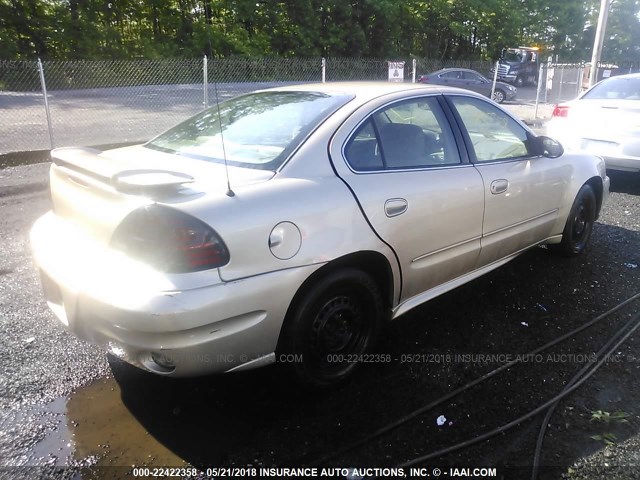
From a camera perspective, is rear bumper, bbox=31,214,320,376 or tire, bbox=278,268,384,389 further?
tire, bbox=278,268,384,389

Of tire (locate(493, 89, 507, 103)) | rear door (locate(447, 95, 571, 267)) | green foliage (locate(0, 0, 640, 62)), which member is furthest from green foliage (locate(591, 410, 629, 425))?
tire (locate(493, 89, 507, 103))

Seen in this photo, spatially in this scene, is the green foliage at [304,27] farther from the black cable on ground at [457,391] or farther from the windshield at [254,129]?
the black cable on ground at [457,391]

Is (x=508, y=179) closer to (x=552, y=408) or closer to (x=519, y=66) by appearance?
(x=552, y=408)

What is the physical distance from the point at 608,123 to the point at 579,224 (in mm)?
2986

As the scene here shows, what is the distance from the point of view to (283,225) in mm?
2400

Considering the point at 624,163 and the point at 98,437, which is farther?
the point at 624,163

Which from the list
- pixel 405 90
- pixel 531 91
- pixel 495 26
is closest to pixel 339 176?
pixel 405 90

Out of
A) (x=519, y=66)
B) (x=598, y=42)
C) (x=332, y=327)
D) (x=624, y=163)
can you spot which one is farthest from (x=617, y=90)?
(x=519, y=66)

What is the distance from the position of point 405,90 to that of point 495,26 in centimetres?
3547

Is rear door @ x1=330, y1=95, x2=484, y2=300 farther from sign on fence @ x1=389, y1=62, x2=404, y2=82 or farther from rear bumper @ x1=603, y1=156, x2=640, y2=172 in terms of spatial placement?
sign on fence @ x1=389, y1=62, x2=404, y2=82

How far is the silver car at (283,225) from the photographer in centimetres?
224

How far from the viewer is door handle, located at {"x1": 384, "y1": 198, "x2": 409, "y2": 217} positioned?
2816 mm

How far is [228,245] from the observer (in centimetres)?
223

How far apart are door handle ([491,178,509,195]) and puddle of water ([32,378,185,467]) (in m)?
2.49
